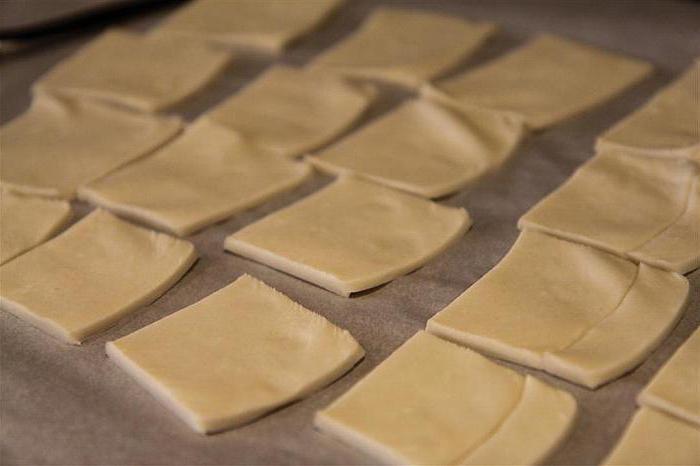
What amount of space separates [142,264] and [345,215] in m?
0.28

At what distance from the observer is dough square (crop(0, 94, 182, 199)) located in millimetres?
1413

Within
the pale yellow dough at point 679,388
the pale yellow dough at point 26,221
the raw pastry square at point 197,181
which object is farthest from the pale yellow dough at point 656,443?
the pale yellow dough at point 26,221

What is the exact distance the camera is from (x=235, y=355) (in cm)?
106

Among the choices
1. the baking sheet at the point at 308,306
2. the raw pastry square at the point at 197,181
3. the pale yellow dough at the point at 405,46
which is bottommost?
Result: the baking sheet at the point at 308,306

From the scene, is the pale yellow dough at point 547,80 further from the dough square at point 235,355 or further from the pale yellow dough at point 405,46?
the dough square at point 235,355

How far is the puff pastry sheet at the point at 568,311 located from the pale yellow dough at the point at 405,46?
0.58 metres

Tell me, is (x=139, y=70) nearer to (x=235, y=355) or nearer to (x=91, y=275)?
(x=91, y=275)

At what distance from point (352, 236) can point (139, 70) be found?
0.69 metres


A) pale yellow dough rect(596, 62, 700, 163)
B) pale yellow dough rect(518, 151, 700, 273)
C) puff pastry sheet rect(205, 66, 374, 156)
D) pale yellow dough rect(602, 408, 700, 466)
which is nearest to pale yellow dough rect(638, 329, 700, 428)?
pale yellow dough rect(602, 408, 700, 466)

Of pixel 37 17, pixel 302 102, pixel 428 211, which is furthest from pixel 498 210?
pixel 37 17

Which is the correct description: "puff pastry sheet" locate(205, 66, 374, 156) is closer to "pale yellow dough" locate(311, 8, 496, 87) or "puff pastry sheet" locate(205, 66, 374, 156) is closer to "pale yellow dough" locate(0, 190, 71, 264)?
"pale yellow dough" locate(311, 8, 496, 87)

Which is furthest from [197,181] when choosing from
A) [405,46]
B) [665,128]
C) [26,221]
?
[665,128]

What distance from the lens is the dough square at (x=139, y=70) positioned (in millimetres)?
1645

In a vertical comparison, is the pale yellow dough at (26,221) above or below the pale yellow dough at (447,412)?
above
